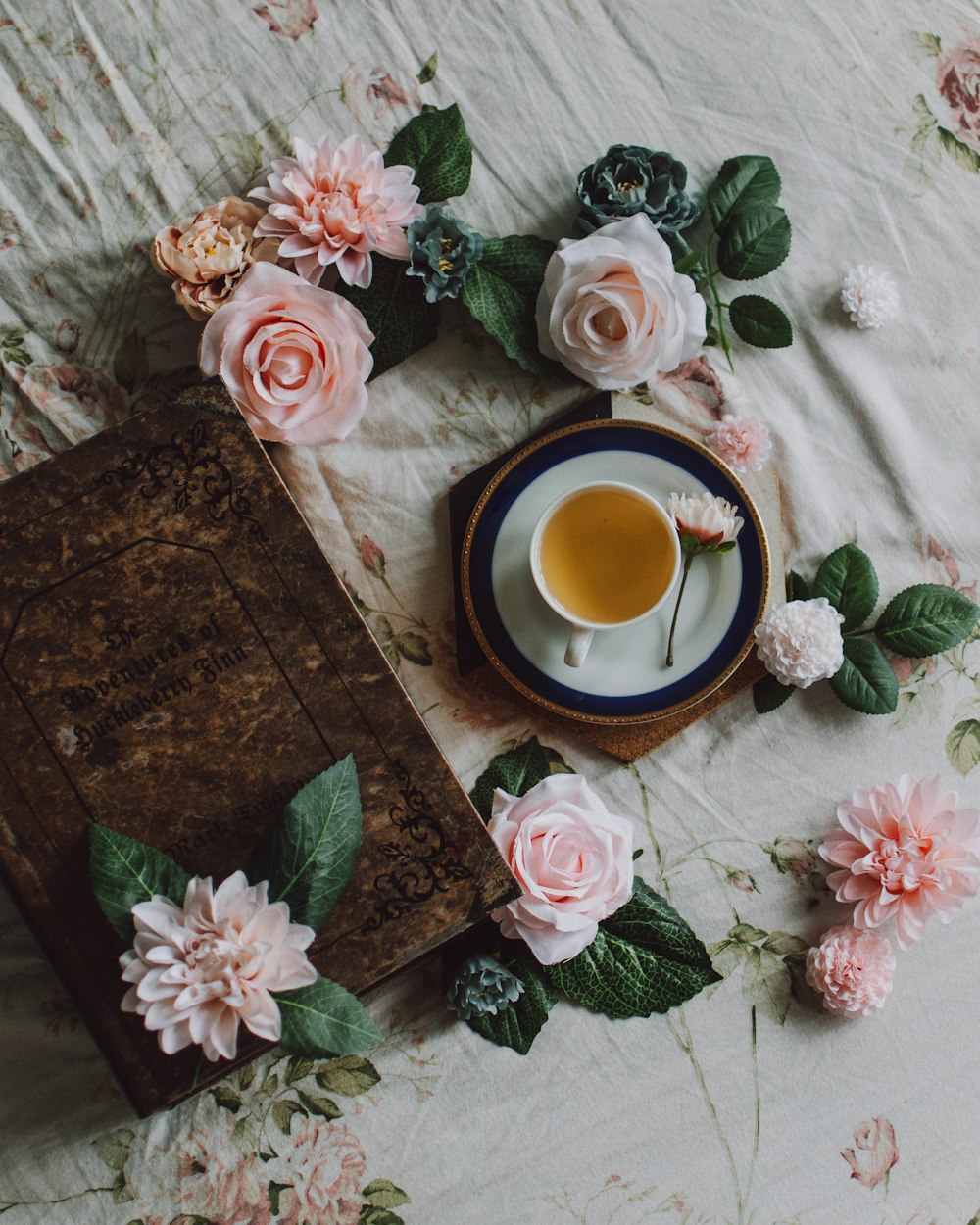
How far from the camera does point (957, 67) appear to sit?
920 mm

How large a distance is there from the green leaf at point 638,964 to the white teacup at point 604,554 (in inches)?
9.3

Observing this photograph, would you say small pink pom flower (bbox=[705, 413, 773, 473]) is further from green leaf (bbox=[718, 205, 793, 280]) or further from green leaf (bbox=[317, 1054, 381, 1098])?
green leaf (bbox=[317, 1054, 381, 1098])

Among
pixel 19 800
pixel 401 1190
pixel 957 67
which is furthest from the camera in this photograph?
pixel 957 67

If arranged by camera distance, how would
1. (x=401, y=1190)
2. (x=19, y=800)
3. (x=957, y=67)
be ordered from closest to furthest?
1. (x=19, y=800)
2. (x=401, y=1190)
3. (x=957, y=67)

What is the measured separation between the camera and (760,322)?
88cm

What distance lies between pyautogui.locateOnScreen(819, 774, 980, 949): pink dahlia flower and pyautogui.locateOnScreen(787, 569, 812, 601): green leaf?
0.18 metres

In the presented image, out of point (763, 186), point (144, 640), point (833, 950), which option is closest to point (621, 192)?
point (763, 186)

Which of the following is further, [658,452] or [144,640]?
[658,452]

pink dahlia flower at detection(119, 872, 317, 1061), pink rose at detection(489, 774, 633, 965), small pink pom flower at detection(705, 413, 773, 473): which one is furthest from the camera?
small pink pom flower at detection(705, 413, 773, 473)

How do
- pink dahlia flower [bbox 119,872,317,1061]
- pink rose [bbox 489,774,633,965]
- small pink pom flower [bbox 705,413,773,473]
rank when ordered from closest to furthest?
pink dahlia flower [bbox 119,872,317,1061], pink rose [bbox 489,774,633,965], small pink pom flower [bbox 705,413,773,473]

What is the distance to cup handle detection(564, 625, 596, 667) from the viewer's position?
780 millimetres

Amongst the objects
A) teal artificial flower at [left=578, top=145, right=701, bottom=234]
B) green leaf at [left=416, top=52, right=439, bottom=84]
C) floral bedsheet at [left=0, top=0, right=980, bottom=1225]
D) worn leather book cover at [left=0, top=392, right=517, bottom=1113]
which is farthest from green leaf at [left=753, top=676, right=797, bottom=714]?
green leaf at [left=416, top=52, right=439, bottom=84]

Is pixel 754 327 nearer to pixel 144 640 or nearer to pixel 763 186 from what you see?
pixel 763 186

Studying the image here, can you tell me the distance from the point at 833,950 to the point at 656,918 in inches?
6.1
